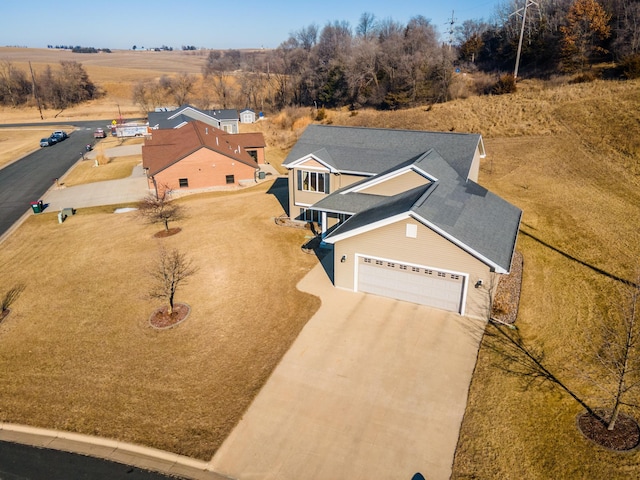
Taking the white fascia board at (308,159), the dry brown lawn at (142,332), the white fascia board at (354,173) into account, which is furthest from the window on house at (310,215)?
the white fascia board at (354,173)

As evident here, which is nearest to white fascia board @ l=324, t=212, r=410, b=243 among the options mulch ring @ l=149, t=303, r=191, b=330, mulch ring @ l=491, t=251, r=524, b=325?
mulch ring @ l=491, t=251, r=524, b=325

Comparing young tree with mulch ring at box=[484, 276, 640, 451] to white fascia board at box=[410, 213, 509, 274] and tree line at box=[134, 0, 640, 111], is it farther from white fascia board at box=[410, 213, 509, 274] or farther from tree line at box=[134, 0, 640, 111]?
tree line at box=[134, 0, 640, 111]

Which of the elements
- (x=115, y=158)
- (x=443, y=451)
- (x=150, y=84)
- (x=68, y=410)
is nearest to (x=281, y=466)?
(x=443, y=451)

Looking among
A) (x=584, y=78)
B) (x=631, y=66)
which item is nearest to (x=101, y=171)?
(x=584, y=78)

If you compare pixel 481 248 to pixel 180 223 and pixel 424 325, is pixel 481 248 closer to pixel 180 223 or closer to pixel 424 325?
pixel 424 325

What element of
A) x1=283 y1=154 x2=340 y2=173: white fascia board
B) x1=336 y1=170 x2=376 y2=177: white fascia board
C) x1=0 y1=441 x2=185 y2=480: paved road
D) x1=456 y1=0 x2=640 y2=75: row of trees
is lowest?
x1=0 y1=441 x2=185 y2=480: paved road

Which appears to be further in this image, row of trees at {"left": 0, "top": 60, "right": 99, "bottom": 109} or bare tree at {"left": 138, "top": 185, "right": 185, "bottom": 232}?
row of trees at {"left": 0, "top": 60, "right": 99, "bottom": 109}
